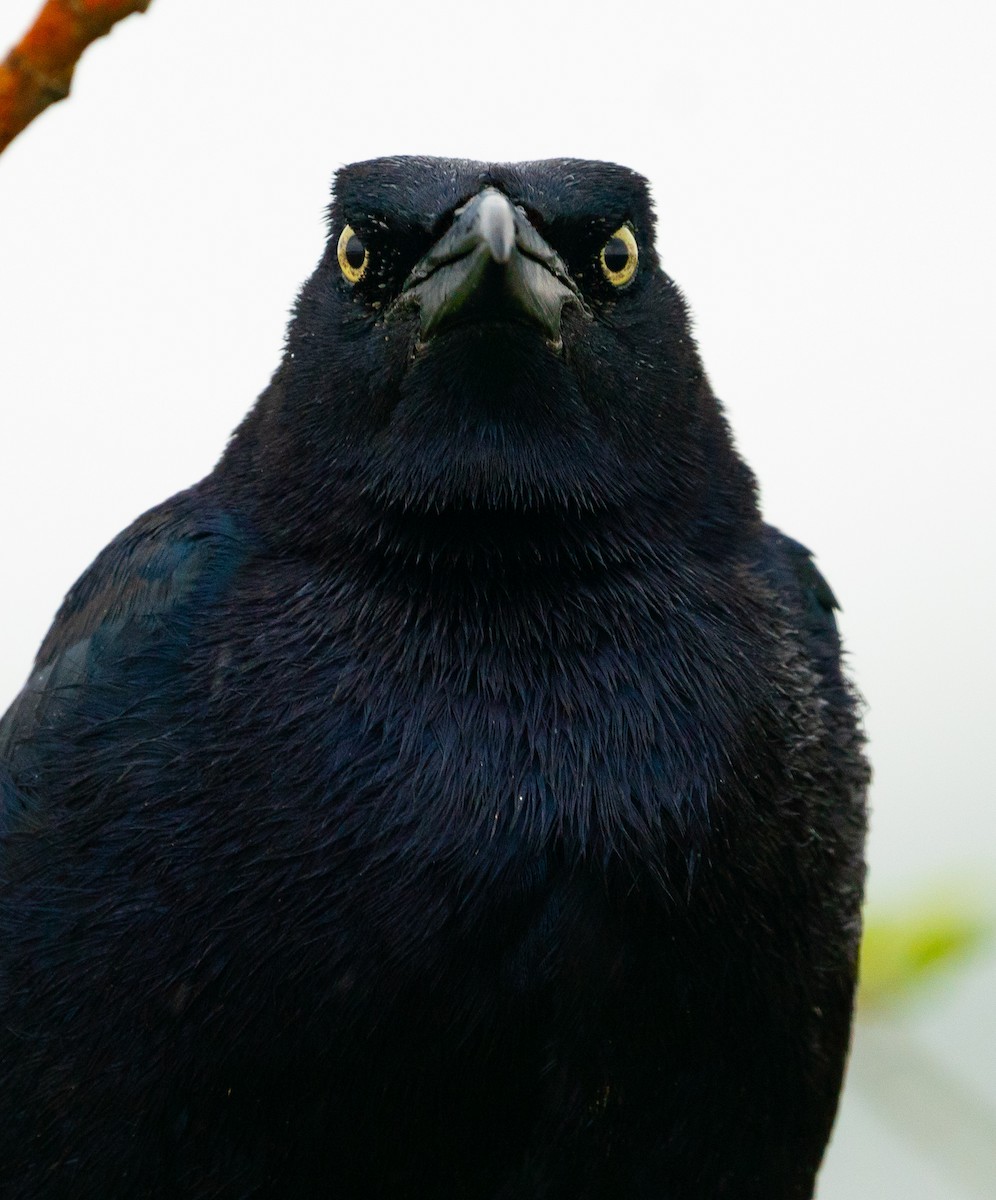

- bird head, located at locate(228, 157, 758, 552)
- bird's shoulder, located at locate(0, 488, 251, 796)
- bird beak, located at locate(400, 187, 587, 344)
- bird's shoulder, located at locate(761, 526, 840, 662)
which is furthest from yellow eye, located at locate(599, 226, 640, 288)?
bird's shoulder, located at locate(0, 488, 251, 796)

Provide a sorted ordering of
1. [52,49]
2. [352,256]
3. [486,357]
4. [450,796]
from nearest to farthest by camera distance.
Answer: [52,49]
[450,796]
[486,357]
[352,256]

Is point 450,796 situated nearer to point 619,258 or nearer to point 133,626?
point 133,626

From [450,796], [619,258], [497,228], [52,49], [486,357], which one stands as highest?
[619,258]

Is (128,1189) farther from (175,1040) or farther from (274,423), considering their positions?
(274,423)

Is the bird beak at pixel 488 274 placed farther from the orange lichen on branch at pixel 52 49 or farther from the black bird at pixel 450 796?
the orange lichen on branch at pixel 52 49

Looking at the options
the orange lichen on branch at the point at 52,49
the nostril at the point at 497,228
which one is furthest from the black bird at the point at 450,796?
the orange lichen on branch at the point at 52,49

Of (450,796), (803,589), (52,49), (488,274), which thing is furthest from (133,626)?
(52,49)

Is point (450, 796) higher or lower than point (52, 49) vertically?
lower
